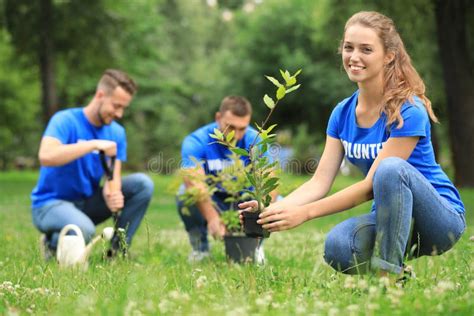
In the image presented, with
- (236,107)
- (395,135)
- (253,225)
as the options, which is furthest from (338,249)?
(236,107)

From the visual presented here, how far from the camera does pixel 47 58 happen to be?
19.1 m

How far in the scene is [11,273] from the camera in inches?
157

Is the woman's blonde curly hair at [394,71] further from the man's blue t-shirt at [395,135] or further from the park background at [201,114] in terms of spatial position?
the park background at [201,114]

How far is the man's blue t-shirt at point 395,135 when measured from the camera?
3551mm

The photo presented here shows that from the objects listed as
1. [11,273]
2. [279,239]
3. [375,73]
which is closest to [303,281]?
Result: [375,73]

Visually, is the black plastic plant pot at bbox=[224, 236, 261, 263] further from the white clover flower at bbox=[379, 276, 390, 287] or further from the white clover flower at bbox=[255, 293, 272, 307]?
the white clover flower at bbox=[379, 276, 390, 287]

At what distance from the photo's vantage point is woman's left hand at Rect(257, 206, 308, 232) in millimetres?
3303

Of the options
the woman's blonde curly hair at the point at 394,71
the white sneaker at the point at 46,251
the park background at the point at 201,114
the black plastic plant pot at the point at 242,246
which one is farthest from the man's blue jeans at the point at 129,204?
the woman's blonde curly hair at the point at 394,71

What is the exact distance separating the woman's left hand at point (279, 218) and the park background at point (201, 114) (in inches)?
10.0

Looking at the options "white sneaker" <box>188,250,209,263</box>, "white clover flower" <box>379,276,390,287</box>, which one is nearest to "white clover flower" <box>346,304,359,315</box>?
"white clover flower" <box>379,276,390,287</box>

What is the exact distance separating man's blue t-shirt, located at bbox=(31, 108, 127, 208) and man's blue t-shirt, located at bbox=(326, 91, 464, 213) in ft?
8.59

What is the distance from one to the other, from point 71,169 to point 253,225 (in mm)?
2799

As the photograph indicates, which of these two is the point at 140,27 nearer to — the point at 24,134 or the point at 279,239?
the point at 24,134

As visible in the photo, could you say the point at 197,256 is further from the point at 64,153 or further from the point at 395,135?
the point at 395,135
